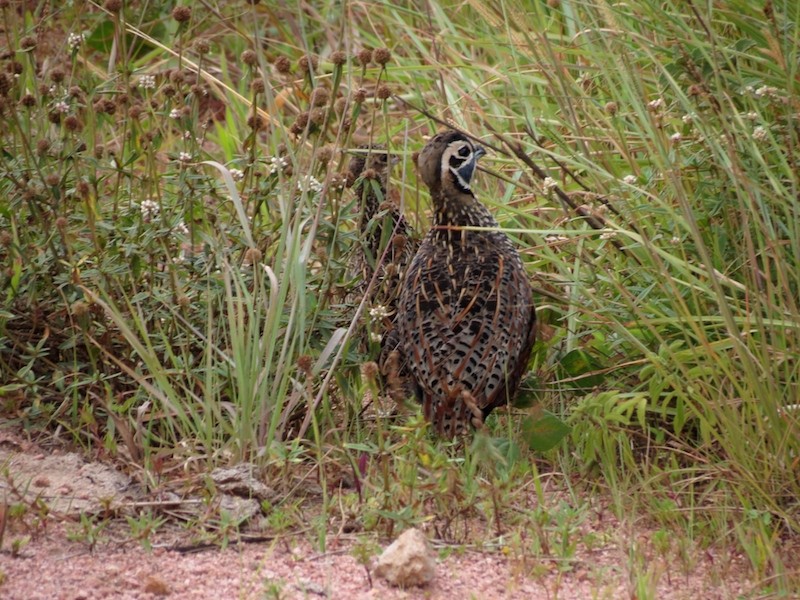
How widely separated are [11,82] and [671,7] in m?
2.72

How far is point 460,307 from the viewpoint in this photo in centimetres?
514

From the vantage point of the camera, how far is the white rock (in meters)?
3.65

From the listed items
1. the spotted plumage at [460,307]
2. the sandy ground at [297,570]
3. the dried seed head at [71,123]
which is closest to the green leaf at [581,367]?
the spotted plumage at [460,307]

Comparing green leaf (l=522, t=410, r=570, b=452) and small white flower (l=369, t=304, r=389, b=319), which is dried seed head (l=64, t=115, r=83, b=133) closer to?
small white flower (l=369, t=304, r=389, b=319)

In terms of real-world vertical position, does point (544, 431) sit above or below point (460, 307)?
below

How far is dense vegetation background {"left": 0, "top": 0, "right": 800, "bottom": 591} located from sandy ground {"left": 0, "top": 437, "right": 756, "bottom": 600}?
10 centimetres

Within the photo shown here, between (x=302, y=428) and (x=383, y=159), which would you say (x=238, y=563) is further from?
(x=383, y=159)

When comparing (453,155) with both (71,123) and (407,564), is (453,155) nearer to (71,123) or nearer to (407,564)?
(71,123)

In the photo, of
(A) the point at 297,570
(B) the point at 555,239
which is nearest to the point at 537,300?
(B) the point at 555,239

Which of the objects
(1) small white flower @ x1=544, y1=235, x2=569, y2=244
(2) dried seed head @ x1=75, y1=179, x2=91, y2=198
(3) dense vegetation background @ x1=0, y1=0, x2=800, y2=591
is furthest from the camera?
(1) small white flower @ x1=544, y1=235, x2=569, y2=244

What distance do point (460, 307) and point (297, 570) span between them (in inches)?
65.2

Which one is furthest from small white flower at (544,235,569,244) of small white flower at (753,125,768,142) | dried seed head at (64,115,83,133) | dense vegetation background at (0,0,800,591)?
dried seed head at (64,115,83,133)

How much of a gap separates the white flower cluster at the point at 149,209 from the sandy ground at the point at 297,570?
1331 mm

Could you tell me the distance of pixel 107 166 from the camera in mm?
5047
